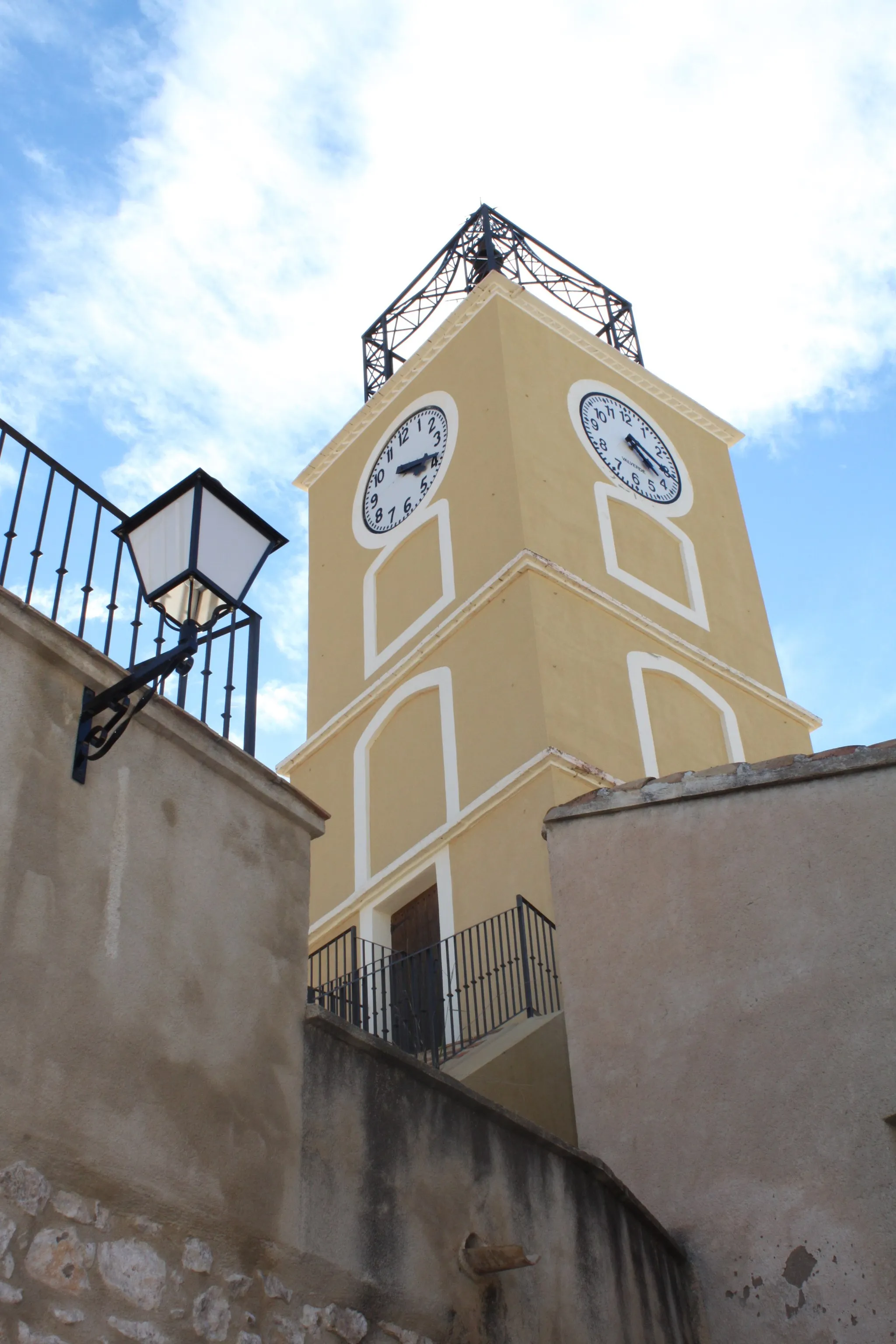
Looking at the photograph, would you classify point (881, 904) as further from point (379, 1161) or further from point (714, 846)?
point (379, 1161)

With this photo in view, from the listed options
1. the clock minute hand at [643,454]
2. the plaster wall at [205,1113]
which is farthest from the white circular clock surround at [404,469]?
the plaster wall at [205,1113]

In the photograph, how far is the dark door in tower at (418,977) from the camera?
39.3 feet

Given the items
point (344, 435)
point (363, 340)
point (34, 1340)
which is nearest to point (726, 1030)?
point (34, 1340)

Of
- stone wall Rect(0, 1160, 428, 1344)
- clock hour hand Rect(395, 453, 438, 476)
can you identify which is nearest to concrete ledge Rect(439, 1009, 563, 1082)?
stone wall Rect(0, 1160, 428, 1344)

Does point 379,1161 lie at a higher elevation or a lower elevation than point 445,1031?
lower

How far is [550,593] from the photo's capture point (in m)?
17.9

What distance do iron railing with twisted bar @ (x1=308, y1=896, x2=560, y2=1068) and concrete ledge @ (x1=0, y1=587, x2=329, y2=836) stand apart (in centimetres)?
569

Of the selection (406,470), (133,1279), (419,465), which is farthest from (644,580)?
(133,1279)

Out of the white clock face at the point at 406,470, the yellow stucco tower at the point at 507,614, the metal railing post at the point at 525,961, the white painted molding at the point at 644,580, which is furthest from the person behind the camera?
the white clock face at the point at 406,470

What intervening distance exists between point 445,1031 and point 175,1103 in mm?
9773

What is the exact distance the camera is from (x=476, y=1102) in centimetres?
623

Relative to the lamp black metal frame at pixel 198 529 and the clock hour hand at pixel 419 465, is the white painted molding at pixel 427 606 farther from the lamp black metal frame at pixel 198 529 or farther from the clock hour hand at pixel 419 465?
the lamp black metal frame at pixel 198 529

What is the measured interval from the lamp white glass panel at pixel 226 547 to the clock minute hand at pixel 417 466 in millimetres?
15694

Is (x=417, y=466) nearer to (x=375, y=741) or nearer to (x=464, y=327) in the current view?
(x=464, y=327)
